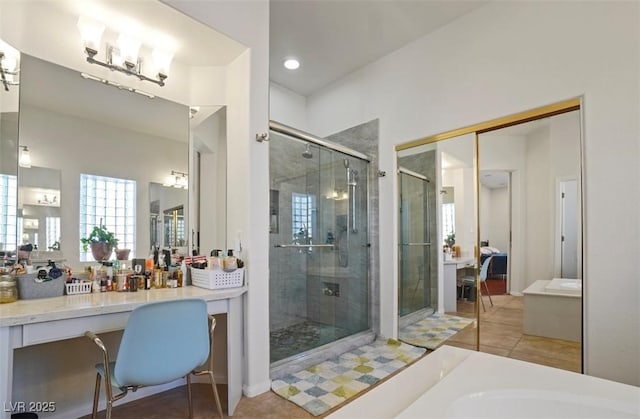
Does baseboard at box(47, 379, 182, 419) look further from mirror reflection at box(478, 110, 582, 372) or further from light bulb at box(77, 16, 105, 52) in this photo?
mirror reflection at box(478, 110, 582, 372)

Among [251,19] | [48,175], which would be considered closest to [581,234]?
[251,19]


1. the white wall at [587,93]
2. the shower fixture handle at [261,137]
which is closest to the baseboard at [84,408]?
the shower fixture handle at [261,137]

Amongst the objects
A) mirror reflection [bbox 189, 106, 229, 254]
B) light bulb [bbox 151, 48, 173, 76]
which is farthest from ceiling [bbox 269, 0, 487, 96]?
mirror reflection [bbox 189, 106, 229, 254]

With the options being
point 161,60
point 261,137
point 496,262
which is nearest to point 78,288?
point 261,137

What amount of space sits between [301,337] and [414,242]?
1.44m

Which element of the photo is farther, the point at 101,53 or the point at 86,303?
the point at 101,53

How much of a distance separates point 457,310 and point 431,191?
3.68 feet

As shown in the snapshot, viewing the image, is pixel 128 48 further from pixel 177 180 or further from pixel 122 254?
pixel 122 254

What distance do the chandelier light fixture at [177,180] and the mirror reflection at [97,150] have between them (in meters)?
0.03

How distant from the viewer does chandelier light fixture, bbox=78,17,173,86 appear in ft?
6.46

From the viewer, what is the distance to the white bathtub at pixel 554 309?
2.22 metres

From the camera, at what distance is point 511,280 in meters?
2.68

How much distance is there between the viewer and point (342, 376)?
96.6 inches

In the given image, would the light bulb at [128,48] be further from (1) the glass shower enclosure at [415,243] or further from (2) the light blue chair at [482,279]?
(2) the light blue chair at [482,279]
